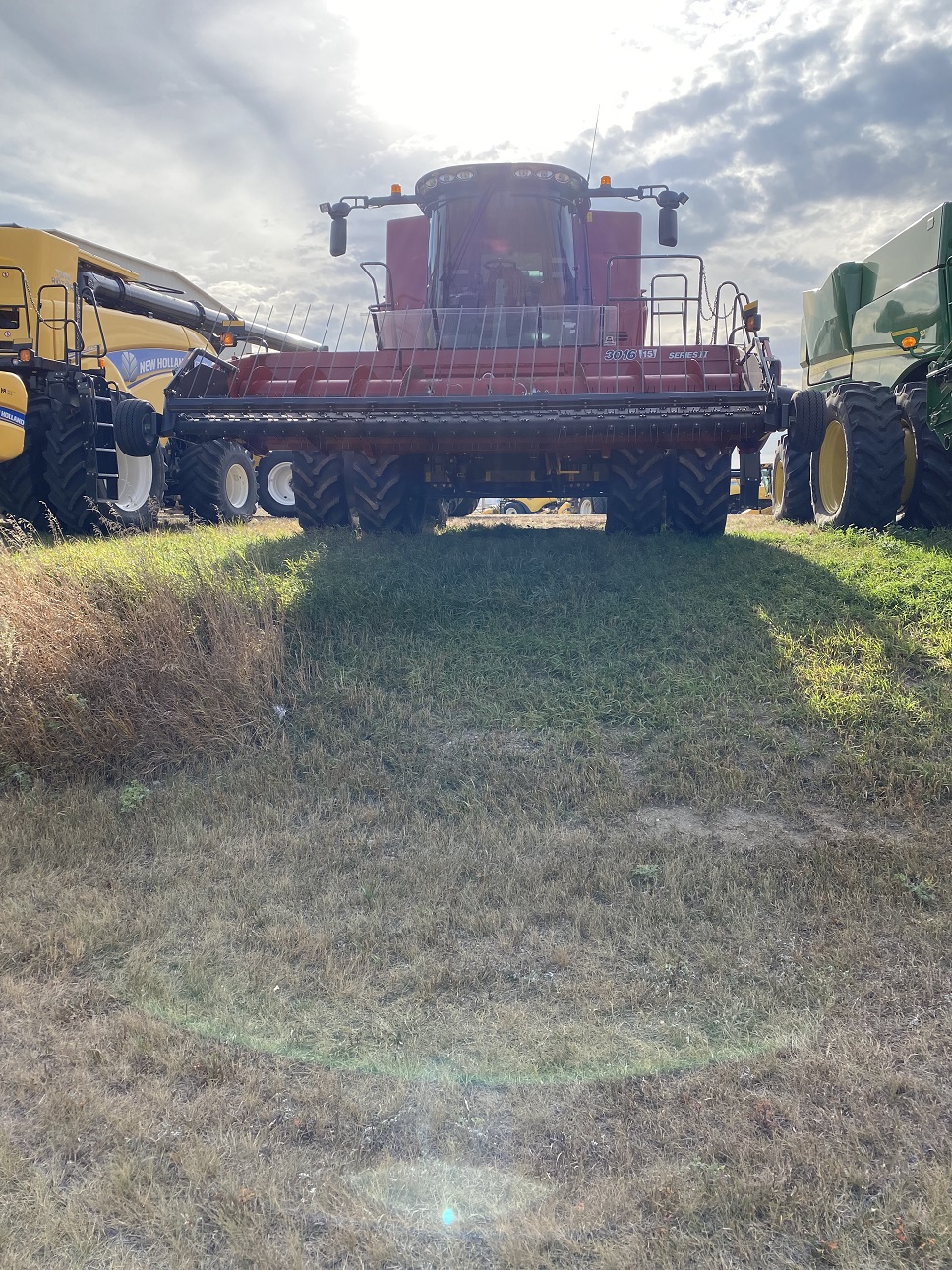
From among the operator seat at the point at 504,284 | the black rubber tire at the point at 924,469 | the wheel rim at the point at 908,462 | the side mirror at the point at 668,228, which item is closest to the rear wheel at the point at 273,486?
the operator seat at the point at 504,284

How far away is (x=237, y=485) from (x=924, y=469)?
30.8 ft

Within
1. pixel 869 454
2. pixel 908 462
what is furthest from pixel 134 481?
pixel 908 462

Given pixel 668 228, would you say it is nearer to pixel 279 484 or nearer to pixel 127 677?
pixel 127 677

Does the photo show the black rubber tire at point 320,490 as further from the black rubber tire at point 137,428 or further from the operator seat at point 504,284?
the operator seat at point 504,284

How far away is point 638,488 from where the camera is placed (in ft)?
27.1

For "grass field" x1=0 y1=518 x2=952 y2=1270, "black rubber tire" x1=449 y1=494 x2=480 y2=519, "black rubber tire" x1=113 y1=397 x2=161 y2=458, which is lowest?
"grass field" x1=0 y1=518 x2=952 y2=1270

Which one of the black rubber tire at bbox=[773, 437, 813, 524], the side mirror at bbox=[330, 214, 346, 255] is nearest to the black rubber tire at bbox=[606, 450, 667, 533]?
the black rubber tire at bbox=[773, 437, 813, 524]

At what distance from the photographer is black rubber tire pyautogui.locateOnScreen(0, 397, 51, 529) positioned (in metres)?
9.73

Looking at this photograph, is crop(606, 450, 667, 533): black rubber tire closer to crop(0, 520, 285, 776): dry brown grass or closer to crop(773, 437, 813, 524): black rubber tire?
crop(773, 437, 813, 524): black rubber tire

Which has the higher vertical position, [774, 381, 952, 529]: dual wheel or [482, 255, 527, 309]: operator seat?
[482, 255, 527, 309]: operator seat

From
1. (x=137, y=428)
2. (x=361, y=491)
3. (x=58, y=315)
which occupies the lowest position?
(x=361, y=491)

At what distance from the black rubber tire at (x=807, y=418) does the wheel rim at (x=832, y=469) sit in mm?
1382

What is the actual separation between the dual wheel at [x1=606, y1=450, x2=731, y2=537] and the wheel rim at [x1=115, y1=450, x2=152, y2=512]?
5789mm

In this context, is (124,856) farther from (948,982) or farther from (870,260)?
(870,260)
